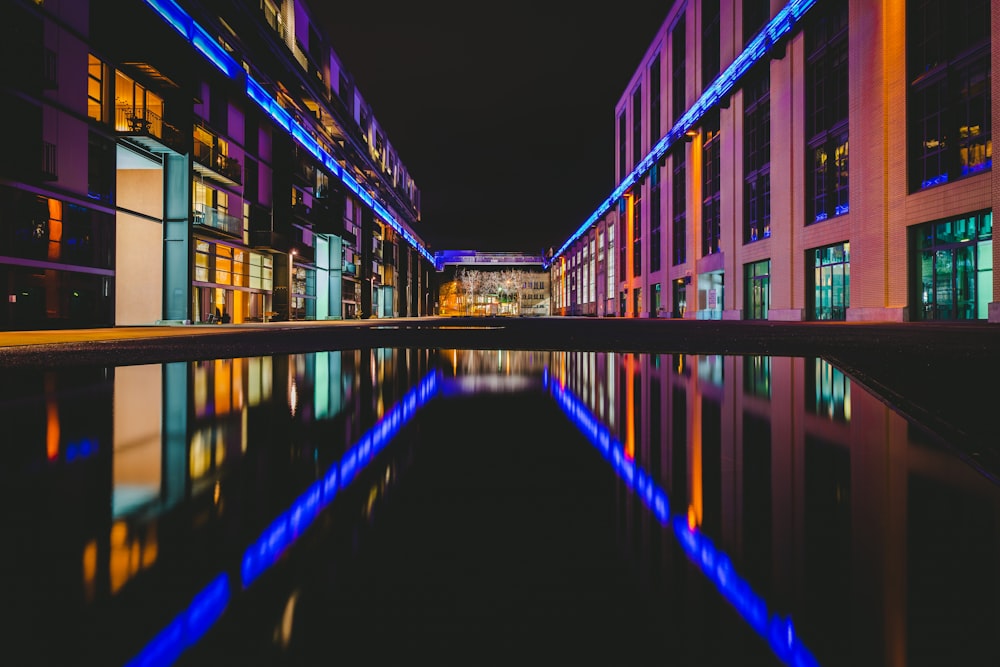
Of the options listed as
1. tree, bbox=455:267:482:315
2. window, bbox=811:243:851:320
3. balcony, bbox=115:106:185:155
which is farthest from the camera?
tree, bbox=455:267:482:315

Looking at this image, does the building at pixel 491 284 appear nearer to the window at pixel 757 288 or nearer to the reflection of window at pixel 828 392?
the window at pixel 757 288

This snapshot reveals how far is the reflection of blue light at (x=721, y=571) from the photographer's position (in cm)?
82

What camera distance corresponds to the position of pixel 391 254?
2655 inches

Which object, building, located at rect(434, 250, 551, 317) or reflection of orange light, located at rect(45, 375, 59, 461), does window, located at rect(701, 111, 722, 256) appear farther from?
building, located at rect(434, 250, 551, 317)

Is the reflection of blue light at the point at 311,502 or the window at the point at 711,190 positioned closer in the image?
the reflection of blue light at the point at 311,502

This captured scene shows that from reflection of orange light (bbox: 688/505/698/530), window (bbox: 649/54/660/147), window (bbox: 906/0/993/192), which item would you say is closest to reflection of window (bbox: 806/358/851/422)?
reflection of orange light (bbox: 688/505/698/530)

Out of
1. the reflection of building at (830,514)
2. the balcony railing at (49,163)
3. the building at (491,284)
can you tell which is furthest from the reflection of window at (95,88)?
the building at (491,284)

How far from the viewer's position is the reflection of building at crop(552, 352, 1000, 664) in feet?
2.88

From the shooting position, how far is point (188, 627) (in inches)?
32.8

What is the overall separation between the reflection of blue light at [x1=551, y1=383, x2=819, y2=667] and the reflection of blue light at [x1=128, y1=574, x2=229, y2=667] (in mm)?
845

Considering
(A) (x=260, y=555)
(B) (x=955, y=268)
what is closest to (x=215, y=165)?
(B) (x=955, y=268)

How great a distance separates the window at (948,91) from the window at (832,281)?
456 cm

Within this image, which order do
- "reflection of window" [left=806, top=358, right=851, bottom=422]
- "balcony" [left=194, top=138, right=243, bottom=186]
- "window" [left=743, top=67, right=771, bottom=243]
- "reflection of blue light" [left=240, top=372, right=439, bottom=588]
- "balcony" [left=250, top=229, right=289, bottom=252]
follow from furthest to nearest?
"balcony" [left=250, top=229, right=289, bottom=252] < "window" [left=743, top=67, right=771, bottom=243] < "balcony" [left=194, top=138, right=243, bottom=186] < "reflection of window" [left=806, top=358, right=851, bottom=422] < "reflection of blue light" [left=240, top=372, right=439, bottom=588]

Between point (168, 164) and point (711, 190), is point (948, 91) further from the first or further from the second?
point (168, 164)
